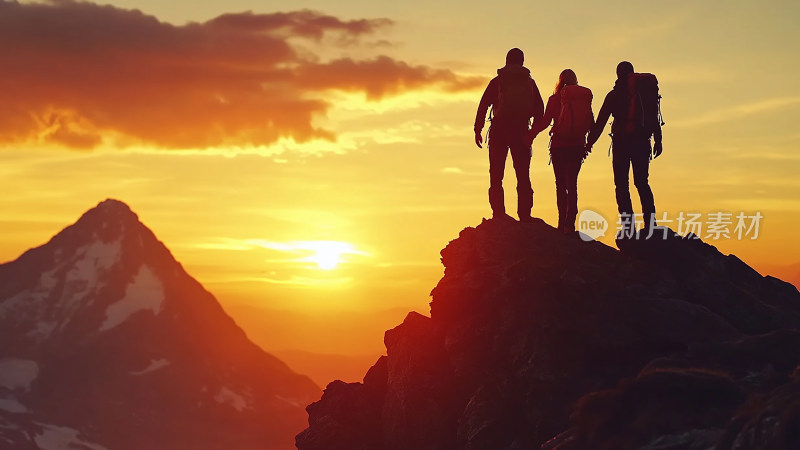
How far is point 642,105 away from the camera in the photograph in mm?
30125

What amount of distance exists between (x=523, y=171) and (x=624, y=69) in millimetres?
4314

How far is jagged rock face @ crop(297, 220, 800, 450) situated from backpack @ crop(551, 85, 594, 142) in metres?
3.57

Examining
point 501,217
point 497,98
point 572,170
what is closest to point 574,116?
point 572,170

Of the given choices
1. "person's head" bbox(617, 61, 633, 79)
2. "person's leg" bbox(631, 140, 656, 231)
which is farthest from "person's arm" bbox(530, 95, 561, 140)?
"person's leg" bbox(631, 140, 656, 231)

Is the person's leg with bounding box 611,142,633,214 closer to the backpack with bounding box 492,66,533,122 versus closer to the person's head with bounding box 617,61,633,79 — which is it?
the person's head with bounding box 617,61,633,79

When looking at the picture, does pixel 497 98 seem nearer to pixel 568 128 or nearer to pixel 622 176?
pixel 568 128

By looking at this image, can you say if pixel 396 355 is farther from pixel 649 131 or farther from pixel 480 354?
pixel 649 131

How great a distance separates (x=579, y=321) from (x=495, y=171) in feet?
19.0

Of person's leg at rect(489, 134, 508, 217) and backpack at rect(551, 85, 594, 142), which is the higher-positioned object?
backpack at rect(551, 85, 594, 142)

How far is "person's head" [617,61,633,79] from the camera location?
100ft

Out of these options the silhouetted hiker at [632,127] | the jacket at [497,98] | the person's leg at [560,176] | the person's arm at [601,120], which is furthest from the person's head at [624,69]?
the person's leg at [560,176]
